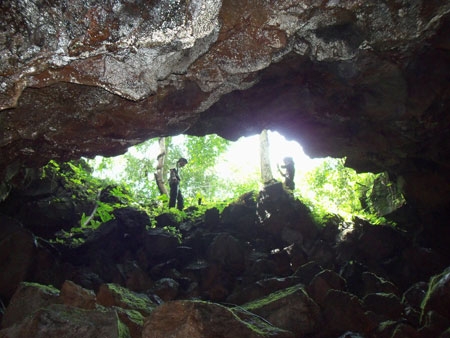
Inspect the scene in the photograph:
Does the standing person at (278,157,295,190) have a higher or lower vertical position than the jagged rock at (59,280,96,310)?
higher

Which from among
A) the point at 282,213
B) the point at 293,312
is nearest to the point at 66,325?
the point at 293,312

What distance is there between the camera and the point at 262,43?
468 centimetres

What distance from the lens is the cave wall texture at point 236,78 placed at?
136 inches

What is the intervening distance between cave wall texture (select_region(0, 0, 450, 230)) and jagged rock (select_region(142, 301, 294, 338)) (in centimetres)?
307

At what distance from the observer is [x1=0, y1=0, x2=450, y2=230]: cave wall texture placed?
3.46m

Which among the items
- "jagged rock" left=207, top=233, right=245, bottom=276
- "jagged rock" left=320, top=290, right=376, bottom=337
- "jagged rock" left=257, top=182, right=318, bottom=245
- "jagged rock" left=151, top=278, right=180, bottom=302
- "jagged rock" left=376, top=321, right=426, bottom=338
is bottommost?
"jagged rock" left=376, top=321, right=426, bottom=338

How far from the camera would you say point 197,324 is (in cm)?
460

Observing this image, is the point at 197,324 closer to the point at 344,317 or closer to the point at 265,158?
the point at 344,317

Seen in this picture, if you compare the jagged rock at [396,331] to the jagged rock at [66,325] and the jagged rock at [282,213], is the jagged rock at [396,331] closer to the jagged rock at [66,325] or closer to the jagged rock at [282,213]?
the jagged rock at [66,325]

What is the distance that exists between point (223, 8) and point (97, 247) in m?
8.91

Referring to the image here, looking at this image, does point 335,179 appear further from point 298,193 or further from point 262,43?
point 262,43

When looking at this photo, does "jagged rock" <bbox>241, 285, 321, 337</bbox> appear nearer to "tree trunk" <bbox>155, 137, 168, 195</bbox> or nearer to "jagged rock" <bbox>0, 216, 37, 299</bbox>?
"jagged rock" <bbox>0, 216, 37, 299</bbox>

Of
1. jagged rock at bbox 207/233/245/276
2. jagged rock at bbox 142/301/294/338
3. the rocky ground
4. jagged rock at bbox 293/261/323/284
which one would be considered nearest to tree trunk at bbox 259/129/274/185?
the rocky ground

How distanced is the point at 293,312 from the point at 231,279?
3841mm
